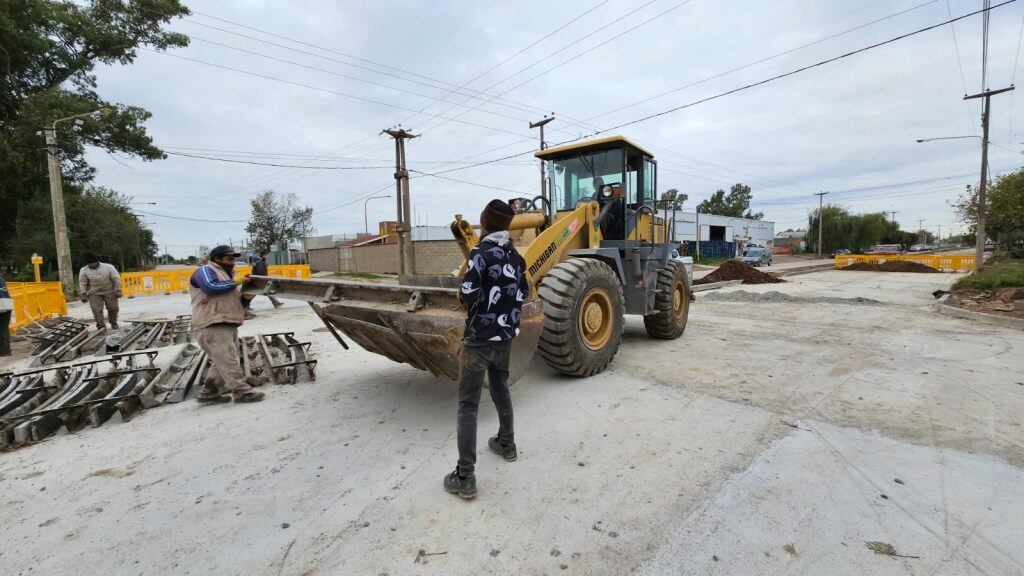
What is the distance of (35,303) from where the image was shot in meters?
9.38

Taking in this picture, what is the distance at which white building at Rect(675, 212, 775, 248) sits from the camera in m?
Answer: 46.8

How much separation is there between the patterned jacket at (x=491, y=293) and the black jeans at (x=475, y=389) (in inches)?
2.9

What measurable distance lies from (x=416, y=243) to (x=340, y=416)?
23.8 meters

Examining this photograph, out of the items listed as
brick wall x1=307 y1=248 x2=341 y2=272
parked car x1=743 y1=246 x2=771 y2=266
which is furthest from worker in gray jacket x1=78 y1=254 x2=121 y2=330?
parked car x1=743 y1=246 x2=771 y2=266

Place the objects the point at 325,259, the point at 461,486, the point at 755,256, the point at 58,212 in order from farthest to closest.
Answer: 1. the point at 325,259
2. the point at 755,256
3. the point at 58,212
4. the point at 461,486

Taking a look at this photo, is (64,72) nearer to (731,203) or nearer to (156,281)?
(156,281)

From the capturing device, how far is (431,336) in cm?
316

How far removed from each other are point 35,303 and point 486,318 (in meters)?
11.9

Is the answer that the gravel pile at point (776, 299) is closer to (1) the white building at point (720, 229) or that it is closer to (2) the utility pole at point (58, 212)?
(2) the utility pole at point (58, 212)

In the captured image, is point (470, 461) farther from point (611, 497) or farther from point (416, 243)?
point (416, 243)

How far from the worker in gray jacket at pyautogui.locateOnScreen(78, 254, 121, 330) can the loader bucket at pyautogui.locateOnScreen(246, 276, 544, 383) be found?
667 cm

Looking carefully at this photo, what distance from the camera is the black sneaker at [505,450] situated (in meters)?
2.91

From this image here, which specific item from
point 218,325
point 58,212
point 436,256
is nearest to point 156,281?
point 58,212

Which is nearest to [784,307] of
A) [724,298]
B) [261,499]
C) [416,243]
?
[724,298]
